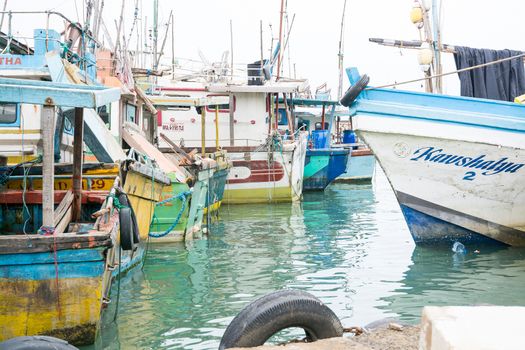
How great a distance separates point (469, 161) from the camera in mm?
10578

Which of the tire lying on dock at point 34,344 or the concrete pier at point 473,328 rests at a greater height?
the concrete pier at point 473,328

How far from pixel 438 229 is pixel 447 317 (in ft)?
29.7

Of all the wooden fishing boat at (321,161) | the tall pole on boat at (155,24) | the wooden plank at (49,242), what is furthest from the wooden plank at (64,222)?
the tall pole on boat at (155,24)

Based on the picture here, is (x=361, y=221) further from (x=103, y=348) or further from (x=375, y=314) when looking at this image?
(x=103, y=348)

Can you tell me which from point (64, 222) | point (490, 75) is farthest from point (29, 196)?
point (490, 75)

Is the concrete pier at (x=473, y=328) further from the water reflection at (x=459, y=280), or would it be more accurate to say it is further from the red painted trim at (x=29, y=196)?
the red painted trim at (x=29, y=196)

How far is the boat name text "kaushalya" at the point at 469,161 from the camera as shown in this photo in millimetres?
10492

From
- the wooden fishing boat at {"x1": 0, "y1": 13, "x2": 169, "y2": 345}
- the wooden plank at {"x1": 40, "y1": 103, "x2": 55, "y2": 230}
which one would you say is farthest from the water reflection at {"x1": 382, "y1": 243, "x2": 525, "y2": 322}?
the wooden plank at {"x1": 40, "y1": 103, "x2": 55, "y2": 230}

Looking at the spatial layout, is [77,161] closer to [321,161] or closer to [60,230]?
[60,230]

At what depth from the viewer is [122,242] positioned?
632 centimetres

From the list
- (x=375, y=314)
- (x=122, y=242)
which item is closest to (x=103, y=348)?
(x=122, y=242)

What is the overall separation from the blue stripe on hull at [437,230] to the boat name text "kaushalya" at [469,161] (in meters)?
0.93

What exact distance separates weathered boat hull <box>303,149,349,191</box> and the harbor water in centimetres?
961

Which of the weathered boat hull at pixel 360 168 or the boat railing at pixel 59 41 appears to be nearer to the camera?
the boat railing at pixel 59 41
